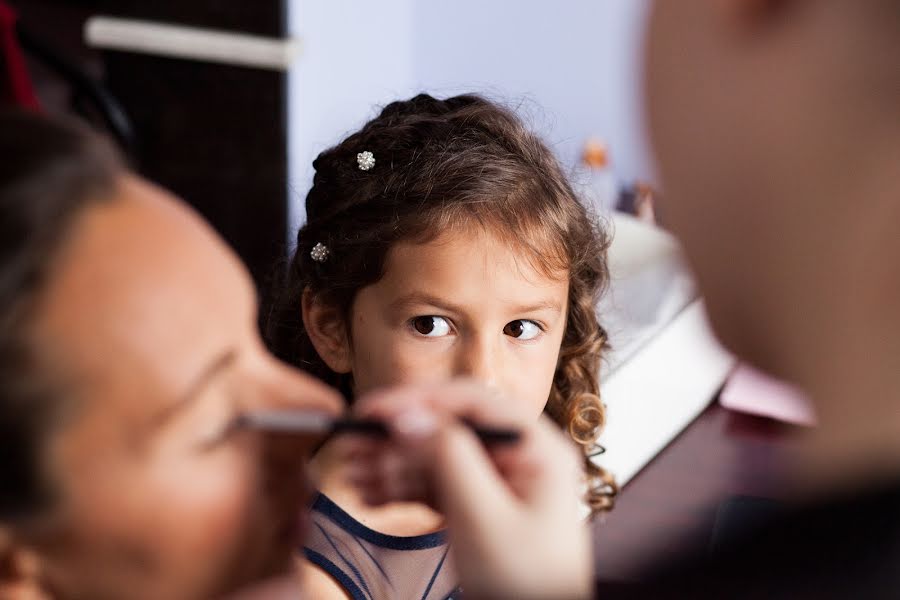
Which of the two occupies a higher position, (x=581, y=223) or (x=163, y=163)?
(x=581, y=223)

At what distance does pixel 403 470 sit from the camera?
67 centimetres

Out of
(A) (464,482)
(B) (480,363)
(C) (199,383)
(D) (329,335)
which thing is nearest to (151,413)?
(C) (199,383)

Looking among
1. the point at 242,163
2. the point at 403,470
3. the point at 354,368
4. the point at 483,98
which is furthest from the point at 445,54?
the point at 403,470

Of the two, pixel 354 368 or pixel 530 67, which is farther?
pixel 530 67

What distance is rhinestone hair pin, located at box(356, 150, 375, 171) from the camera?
1.16 meters

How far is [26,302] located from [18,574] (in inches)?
5.8

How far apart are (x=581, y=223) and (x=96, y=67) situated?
1996 millimetres

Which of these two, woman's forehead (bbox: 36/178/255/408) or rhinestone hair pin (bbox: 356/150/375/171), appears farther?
rhinestone hair pin (bbox: 356/150/375/171)

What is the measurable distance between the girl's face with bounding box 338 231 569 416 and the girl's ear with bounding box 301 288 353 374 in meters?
0.06

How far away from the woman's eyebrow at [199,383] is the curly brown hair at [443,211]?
0.54 m

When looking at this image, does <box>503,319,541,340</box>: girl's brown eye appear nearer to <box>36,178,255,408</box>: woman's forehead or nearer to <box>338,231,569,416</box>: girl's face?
<box>338,231,569,416</box>: girl's face

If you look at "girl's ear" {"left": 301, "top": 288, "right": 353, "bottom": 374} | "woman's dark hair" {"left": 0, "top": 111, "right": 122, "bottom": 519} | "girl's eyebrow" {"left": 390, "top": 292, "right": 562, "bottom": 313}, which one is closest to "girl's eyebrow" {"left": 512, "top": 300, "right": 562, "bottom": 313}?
"girl's eyebrow" {"left": 390, "top": 292, "right": 562, "bottom": 313}

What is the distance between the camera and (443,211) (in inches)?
42.6

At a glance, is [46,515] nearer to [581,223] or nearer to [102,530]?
[102,530]
